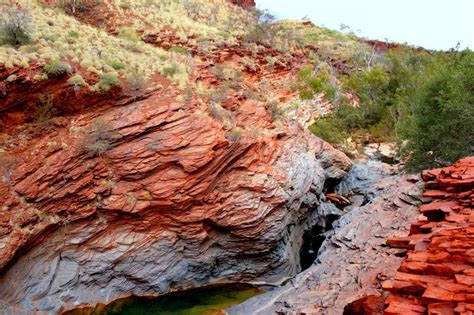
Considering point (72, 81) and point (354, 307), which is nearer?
point (354, 307)

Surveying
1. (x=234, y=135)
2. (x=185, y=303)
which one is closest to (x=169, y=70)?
(x=234, y=135)

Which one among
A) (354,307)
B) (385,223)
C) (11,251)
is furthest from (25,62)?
(385,223)

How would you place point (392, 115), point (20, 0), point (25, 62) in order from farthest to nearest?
point (392, 115) < point (20, 0) < point (25, 62)

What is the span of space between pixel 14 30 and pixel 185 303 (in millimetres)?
11873

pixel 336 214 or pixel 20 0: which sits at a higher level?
pixel 20 0

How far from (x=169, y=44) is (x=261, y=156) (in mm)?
9123

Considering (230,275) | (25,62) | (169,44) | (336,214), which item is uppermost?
(169,44)

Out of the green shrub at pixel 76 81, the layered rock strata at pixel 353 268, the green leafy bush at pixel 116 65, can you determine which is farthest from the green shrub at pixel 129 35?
the layered rock strata at pixel 353 268

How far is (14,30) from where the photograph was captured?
14688 mm

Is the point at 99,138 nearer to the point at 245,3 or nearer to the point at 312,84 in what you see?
the point at 312,84

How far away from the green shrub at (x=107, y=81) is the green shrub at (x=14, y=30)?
3.34 metres

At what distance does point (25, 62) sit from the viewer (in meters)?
13.3

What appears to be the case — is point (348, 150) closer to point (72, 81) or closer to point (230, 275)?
point (230, 275)

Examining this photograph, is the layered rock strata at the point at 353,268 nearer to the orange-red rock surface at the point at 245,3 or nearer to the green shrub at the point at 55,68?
the green shrub at the point at 55,68
